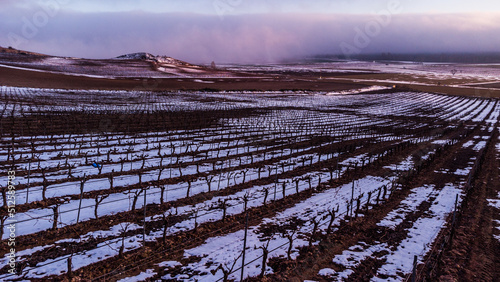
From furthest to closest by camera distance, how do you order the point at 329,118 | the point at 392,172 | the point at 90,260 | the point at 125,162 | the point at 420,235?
the point at 329,118 < the point at 392,172 < the point at 125,162 < the point at 420,235 < the point at 90,260

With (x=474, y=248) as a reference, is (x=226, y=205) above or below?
above

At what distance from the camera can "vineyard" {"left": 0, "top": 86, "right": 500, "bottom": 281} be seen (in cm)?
818

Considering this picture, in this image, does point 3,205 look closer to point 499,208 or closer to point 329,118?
point 499,208

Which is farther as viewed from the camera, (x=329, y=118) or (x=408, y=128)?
(x=329, y=118)

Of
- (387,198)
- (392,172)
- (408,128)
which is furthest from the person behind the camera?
(408,128)

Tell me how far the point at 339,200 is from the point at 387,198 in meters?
2.07

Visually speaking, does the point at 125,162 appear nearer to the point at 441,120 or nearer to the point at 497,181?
the point at 497,181

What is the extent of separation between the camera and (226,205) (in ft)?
39.3

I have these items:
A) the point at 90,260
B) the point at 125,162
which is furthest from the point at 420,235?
the point at 125,162

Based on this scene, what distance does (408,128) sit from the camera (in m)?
36.9

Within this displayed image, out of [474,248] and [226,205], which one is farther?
[226,205]

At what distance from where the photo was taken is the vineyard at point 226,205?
818cm

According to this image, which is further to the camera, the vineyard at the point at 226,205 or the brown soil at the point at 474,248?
the brown soil at the point at 474,248

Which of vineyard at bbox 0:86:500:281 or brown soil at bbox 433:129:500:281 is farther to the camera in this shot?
brown soil at bbox 433:129:500:281
